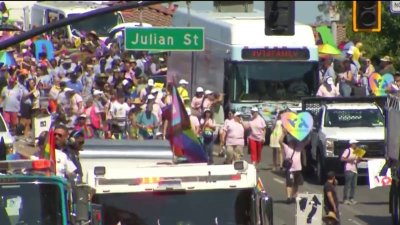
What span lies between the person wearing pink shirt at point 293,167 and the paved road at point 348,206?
294 millimetres

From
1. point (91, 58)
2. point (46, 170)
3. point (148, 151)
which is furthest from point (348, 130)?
point (46, 170)

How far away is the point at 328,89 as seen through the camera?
36.5m

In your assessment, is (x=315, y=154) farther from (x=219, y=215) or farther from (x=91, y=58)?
(x=219, y=215)

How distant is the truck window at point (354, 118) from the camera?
31.8 m

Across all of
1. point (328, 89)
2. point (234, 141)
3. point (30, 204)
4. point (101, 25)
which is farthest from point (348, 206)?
point (30, 204)

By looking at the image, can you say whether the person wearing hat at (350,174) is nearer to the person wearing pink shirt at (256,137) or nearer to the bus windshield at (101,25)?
the person wearing pink shirt at (256,137)

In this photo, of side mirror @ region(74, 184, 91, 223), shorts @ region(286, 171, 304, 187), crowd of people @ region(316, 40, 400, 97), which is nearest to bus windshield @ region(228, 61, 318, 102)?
crowd of people @ region(316, 40, 400, 97)

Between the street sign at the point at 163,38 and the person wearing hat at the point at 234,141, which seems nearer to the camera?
the street sign at the point at 163,38

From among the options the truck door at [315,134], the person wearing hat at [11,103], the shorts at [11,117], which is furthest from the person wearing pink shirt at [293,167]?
the shorts at [11,117]

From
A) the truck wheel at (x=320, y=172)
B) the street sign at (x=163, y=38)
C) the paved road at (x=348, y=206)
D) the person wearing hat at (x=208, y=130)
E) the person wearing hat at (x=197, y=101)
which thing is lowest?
the paved road at (x=348, y=206)

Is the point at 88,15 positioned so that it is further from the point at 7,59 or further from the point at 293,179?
the point at 7,59

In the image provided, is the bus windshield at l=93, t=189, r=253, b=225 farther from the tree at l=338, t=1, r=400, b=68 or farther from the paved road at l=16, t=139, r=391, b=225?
the tree at l=338, t=1, r=400, b=68

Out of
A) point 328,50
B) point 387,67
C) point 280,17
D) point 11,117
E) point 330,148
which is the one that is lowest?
point 330,148

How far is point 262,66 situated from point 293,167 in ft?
30.5
